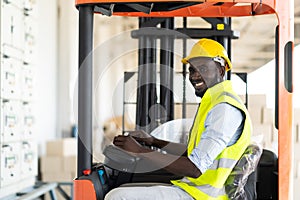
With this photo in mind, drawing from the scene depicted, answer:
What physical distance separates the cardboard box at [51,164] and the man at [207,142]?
523 centimetres

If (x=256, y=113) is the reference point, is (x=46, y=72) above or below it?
above

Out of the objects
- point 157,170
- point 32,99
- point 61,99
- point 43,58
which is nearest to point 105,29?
point 61,99

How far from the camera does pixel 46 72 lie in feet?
30.6

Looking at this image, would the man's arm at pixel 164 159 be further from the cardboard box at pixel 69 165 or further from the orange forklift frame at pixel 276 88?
the cardboard box at pixel 69 165

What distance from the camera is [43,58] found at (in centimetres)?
905

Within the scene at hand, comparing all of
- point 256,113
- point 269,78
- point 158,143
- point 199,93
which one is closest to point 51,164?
point 256,113

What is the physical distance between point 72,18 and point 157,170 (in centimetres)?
787

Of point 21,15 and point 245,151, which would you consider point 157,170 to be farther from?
point 21,15

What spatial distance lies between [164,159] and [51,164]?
5.46 meters

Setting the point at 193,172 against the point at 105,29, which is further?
the point at 105,29

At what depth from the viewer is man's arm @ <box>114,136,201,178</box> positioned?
318 centimetres

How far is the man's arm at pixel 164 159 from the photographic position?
3176mm

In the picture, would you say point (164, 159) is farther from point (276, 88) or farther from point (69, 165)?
point (69, 165)

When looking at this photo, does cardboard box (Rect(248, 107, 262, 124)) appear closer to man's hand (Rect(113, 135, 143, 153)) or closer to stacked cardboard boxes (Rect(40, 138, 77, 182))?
stacked cardboard boxes (Rect(40, 138, 77, 182))
